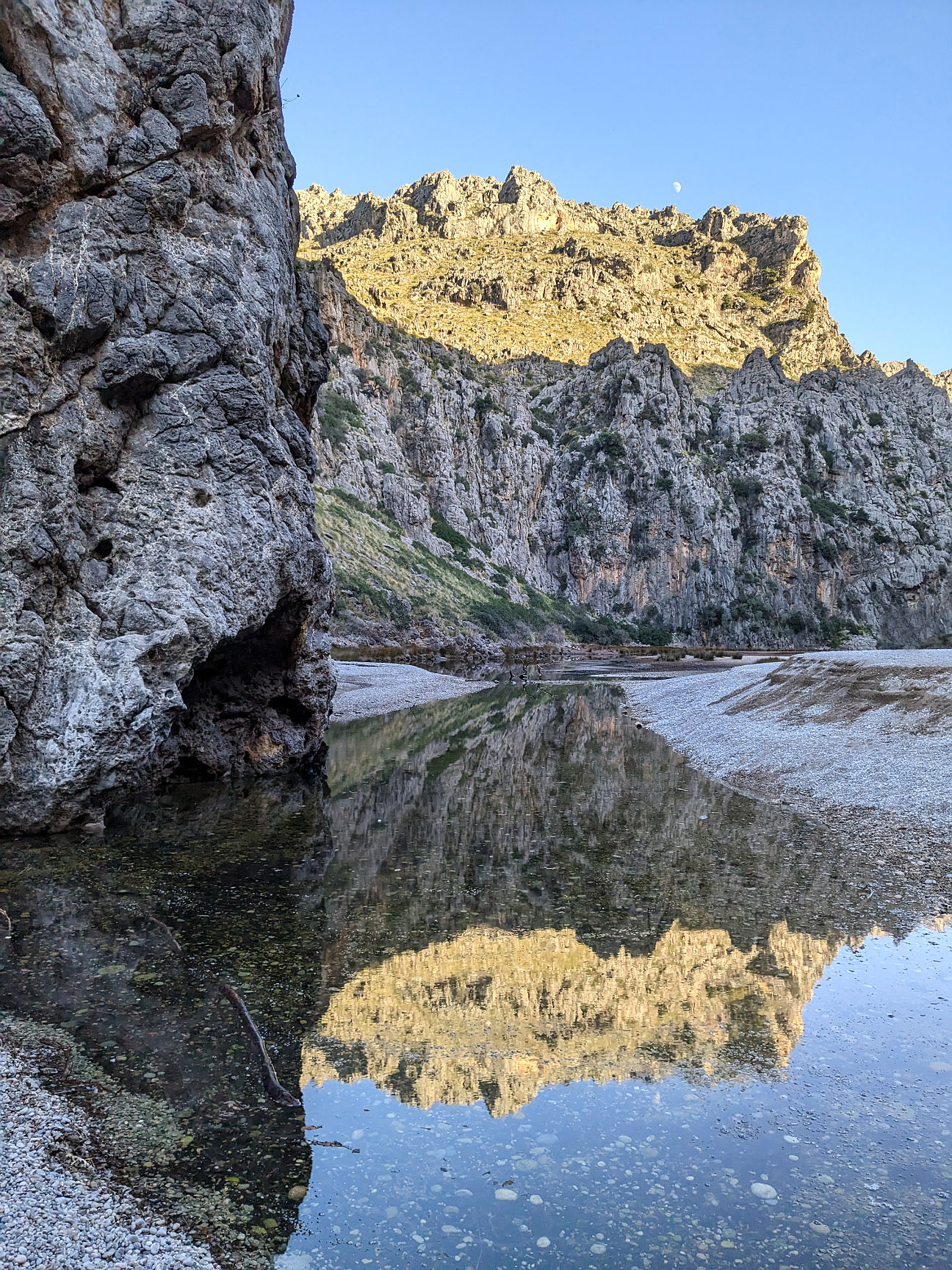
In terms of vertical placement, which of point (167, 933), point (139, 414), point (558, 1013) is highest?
point (139, 414)

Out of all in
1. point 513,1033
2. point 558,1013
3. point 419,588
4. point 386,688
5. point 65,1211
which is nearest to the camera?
point 65,1211

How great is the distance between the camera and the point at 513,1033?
Result: 27.5 feet

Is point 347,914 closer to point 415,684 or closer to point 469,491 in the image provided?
point 415,684

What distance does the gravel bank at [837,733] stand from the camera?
61.3 feet

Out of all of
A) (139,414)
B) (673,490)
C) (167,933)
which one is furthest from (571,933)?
(673,490)

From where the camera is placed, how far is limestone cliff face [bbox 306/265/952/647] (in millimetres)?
118125

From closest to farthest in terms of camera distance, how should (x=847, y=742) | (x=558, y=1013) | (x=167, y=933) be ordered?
(x=558, y=1013)
(x=167, y=933)
(x=847, y=742)

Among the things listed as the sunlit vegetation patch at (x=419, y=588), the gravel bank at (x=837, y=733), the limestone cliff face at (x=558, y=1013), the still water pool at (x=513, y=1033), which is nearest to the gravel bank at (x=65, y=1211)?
the still water pool at (x=513, y=1033)

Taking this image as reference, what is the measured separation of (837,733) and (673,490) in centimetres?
11882

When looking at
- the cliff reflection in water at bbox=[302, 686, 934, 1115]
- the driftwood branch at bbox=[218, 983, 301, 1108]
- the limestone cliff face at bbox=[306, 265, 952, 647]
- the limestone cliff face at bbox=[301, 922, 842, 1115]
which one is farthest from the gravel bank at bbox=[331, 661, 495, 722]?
the limestone cliff face at bbox=[306, 265, 952, 647]

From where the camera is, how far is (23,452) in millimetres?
14562

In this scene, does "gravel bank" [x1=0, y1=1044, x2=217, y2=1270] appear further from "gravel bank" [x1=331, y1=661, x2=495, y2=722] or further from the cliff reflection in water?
"gravel bank" [x1=331, y1=661, x2=495, y2=722]

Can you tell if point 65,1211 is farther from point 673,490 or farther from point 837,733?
point 673,490

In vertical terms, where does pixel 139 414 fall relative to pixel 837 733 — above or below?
above
